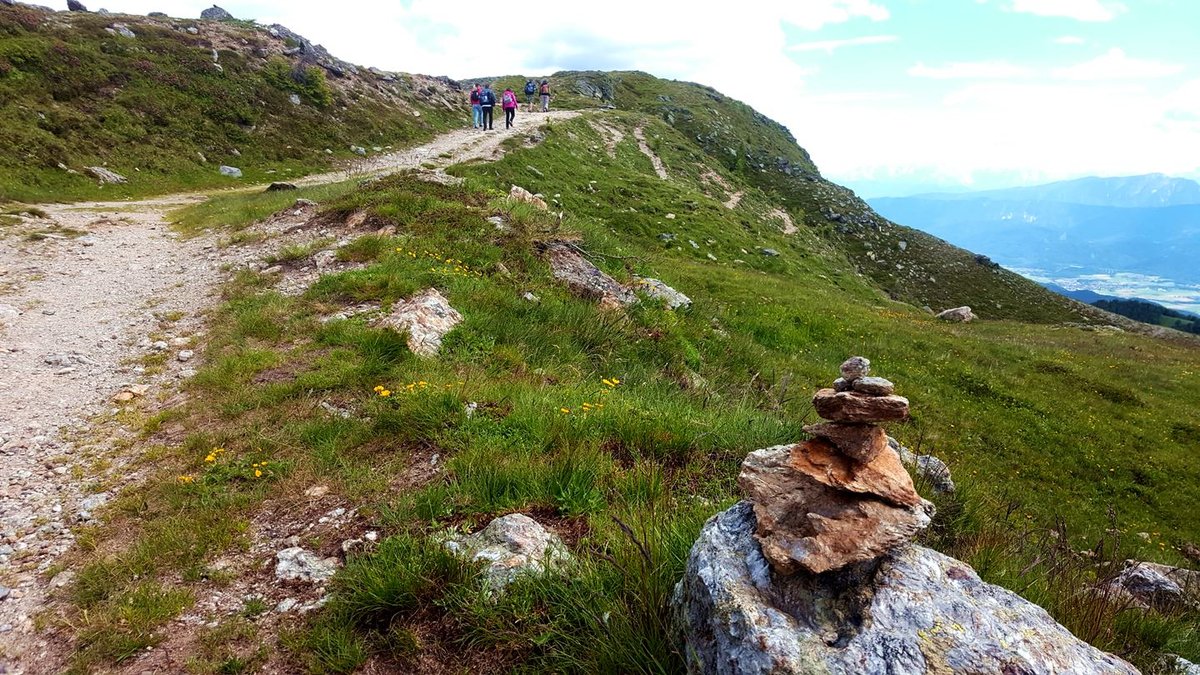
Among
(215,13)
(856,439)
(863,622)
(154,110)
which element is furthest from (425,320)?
(215,13)

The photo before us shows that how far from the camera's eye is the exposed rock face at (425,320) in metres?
9.14

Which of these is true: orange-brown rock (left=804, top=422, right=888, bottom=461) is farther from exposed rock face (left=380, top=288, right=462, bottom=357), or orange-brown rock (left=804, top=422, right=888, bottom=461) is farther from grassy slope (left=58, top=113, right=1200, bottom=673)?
exposed rock face (left=380, top=288, right=462, bottom=357)

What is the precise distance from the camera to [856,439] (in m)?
3.77

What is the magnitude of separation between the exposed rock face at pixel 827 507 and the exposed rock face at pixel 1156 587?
133 inches

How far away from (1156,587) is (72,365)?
52.7 feet

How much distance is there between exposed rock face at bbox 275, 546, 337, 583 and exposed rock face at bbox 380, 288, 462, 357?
412cm

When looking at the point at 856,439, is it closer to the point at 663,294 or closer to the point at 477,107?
the point at 663,294

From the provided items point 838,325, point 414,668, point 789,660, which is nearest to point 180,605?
point 414,668

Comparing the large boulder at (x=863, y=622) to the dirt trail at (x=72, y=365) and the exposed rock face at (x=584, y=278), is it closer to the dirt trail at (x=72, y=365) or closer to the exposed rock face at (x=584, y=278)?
the dirt trail at (x=72, y=365)

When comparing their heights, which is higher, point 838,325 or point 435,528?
point 435,528

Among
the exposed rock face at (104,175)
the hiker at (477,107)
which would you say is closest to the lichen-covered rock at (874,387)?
the exposed rock face at (104,175)

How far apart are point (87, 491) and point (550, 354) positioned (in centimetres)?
646

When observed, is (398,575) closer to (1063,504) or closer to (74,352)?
(74,352)

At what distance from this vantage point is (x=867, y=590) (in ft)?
10.7
